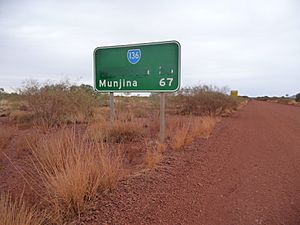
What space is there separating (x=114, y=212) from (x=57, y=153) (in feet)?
6.81

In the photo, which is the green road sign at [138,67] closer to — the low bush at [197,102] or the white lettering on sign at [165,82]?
the white lettering on sign at [165,82]

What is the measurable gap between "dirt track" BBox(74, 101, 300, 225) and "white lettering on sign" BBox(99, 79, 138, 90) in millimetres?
3140

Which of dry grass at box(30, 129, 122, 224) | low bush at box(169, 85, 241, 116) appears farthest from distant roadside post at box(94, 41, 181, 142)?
low bush at box(169, 85, 241, 116)

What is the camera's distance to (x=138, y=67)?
11.7 m

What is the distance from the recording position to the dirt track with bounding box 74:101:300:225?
5.19 metres

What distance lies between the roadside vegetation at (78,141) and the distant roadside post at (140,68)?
4.61 ft

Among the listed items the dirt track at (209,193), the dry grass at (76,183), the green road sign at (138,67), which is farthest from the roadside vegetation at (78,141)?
the green road sign at (138,67)

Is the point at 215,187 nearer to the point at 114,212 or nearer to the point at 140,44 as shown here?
the point at 114,212

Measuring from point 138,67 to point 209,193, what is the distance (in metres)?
6.29

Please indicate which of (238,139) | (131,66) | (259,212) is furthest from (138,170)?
(238,139)

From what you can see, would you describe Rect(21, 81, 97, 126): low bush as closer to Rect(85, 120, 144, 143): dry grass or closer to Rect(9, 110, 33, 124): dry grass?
Rect(9, 110, 33, 124): dry grass

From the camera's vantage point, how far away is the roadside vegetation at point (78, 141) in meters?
5.36

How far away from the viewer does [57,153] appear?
22.3ft

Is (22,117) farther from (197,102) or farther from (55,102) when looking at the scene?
(197,102)
